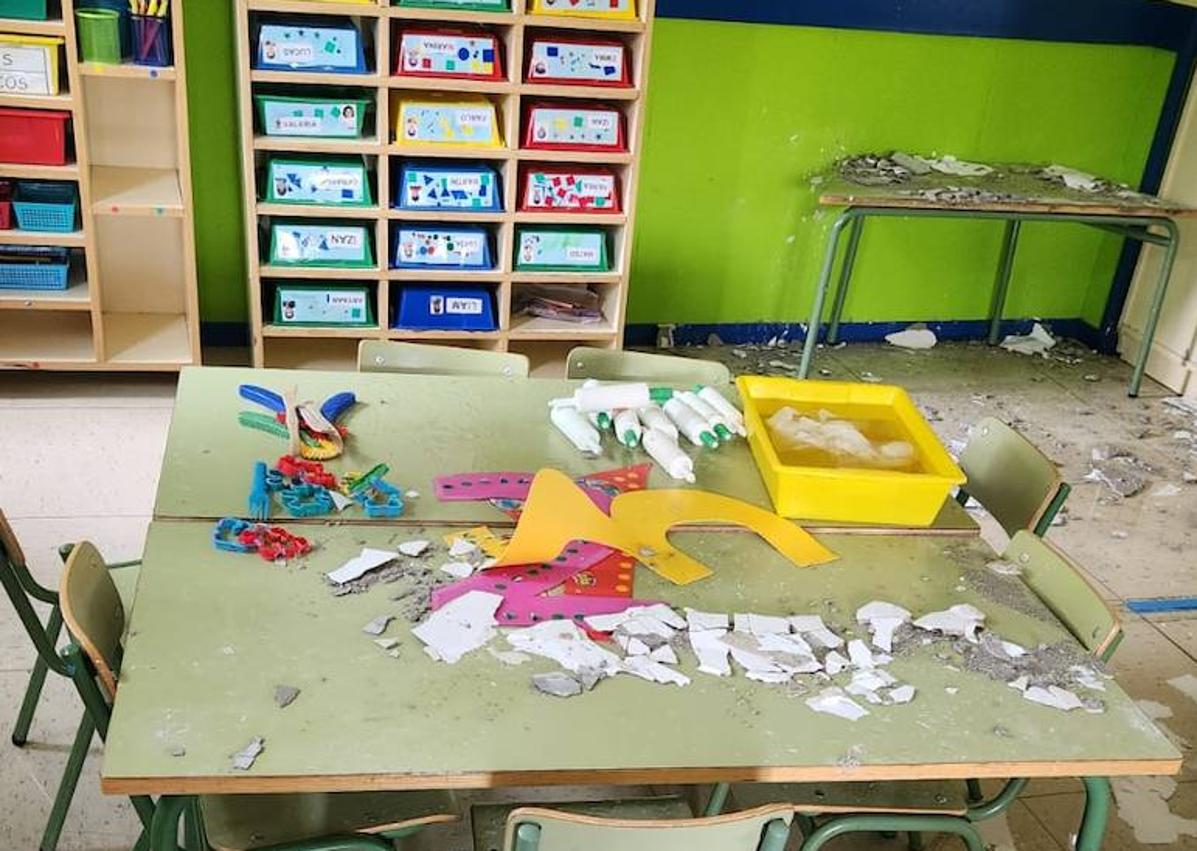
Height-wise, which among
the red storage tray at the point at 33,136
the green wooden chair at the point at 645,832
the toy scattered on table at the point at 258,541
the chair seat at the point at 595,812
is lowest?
the chair seat at the point at 595,812

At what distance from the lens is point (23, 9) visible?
3.39m


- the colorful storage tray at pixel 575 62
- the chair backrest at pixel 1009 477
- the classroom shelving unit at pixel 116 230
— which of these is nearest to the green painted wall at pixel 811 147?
the classroom shelving unit at pixel 116 230

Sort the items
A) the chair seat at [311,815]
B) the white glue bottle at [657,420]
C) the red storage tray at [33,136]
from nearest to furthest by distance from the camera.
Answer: the chair seat at [311,815]
the white glue bottle at [657,420]
the red storage tray at [33,136]

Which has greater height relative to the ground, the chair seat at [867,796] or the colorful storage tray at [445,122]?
the colorful storage tray at [445,122]

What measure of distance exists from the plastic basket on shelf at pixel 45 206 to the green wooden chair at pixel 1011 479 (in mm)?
2815

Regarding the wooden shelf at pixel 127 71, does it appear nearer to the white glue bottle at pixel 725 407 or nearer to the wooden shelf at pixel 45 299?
the wooden shelf at pixel 45 299

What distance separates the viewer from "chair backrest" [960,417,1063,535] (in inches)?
93.4

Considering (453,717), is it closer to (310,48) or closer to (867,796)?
(867,796)

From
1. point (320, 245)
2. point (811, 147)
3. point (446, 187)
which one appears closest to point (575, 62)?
point (446, 187)

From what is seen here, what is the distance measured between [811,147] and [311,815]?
3654mm

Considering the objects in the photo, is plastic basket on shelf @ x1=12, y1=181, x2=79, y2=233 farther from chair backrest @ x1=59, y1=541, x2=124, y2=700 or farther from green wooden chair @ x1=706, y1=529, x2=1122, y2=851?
green wooden chair @ x1=706, y1=529, x2=1122, y2=851

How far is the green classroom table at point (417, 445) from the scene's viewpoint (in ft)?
6.88

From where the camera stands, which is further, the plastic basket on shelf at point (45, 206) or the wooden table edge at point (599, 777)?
the plastic basket on shelf at point (45, 206)

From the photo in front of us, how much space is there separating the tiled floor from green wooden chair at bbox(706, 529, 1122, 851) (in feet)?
1.65
